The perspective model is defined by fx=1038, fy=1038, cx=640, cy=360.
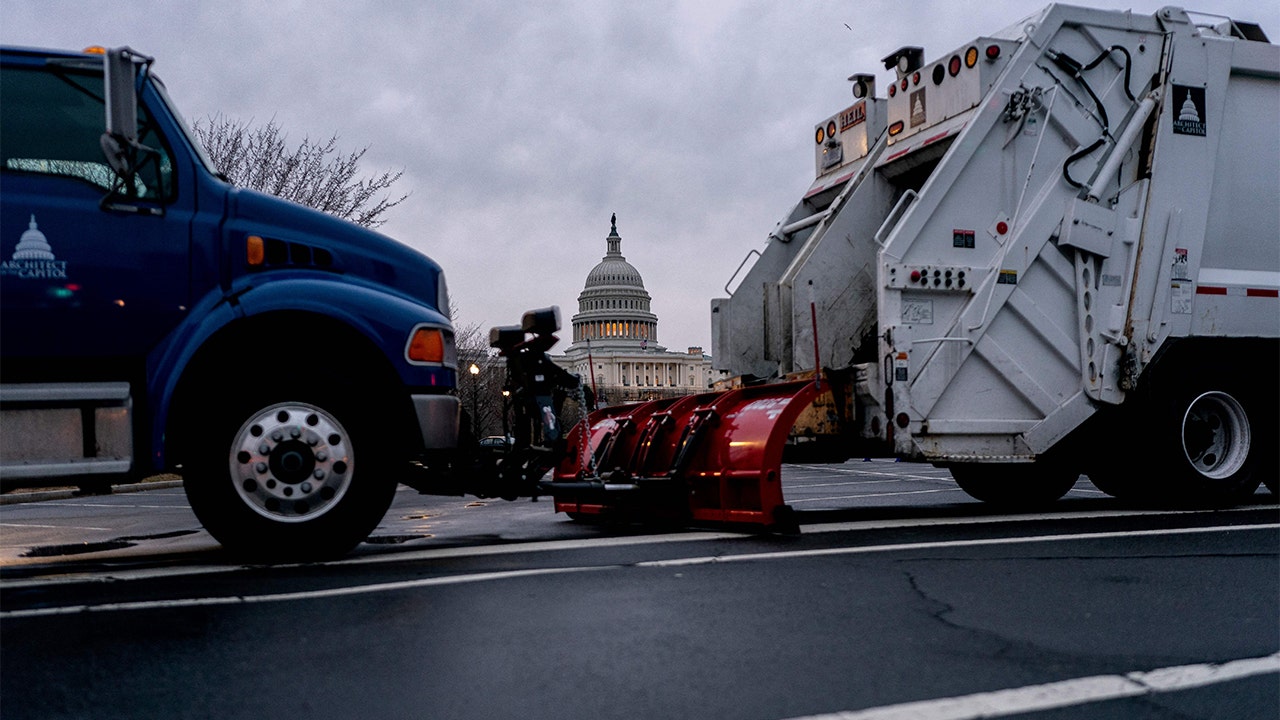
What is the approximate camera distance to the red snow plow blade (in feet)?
20.9

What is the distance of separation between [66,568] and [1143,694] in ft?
17.2

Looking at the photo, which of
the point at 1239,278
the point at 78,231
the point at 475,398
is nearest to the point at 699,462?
the point at 78,231

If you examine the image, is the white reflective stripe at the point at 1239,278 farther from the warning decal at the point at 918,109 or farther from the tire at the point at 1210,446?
the warning decal at the point at 918,109

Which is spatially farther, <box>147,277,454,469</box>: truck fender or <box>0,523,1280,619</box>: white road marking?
<box>147,277,454,469</box>: truck fender

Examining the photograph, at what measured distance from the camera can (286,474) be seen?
16.8ft

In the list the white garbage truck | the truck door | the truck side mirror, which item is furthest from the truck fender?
the white garbage truck

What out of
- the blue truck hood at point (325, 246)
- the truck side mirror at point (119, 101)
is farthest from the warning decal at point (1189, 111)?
the truck side mirror at point (119, 101)

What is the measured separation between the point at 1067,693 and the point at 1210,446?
6.25m

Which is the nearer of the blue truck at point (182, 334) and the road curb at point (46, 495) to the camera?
the blue truck at point (182, 334)

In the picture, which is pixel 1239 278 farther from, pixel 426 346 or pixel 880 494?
pixel 426 346

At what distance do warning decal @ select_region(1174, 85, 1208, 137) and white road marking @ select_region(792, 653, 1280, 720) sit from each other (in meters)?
6.07

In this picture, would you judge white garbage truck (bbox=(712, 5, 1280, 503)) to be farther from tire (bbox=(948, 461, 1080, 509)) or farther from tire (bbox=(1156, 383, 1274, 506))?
tire (bbox=(948, 461, 1080, 509))

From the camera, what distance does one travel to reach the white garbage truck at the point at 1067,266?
726 cm

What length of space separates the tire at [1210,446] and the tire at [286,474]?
583 cm
